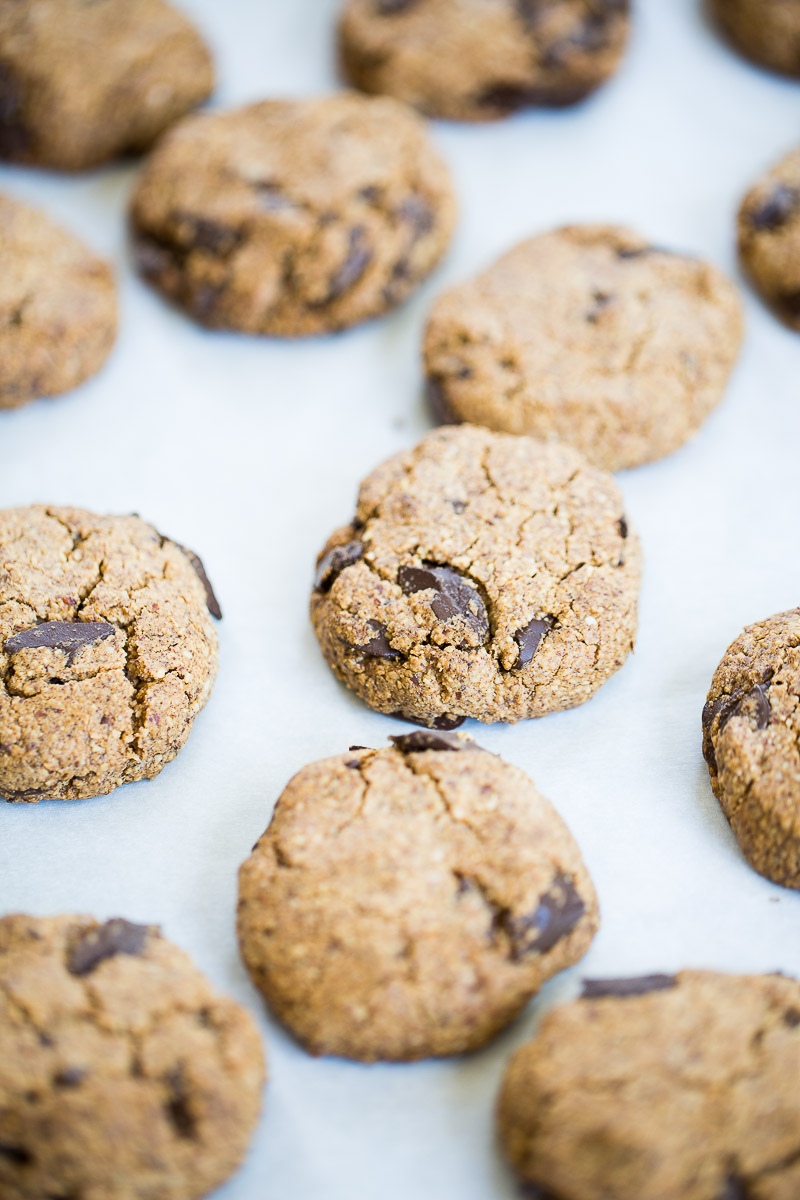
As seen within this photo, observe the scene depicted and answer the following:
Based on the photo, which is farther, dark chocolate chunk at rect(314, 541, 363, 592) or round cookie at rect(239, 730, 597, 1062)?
dark chocolate chunk at rect(314, 541, 363, 592)

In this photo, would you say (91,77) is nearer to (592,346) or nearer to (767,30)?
(592,346)

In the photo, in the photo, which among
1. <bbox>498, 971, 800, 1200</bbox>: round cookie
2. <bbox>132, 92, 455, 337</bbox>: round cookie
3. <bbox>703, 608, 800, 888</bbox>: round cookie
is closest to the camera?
<bbox>498, 971, 800, 1200</bbox>: round cookie

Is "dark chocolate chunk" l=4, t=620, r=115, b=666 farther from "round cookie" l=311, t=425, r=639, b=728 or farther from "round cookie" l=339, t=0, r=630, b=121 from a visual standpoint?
"round cookie" l=339, t=0, r=630, b=121

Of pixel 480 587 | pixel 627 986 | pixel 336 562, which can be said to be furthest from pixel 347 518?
pixel 627 986

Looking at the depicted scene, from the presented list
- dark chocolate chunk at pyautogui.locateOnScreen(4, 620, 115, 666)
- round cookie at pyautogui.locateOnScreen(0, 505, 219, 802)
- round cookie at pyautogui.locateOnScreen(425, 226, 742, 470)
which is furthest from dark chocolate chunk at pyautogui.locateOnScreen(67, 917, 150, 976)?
round cookie at pyautogui.locateOnScreen(425, 226, 742, 470)

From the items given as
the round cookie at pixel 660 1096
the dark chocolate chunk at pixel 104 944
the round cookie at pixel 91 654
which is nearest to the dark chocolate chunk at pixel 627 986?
the round cookie at pixel 660 1096

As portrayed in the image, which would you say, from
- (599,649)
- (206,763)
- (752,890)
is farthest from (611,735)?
(206,763)

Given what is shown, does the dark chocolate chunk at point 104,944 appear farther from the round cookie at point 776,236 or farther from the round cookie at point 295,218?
the round cookie at point 776,236
